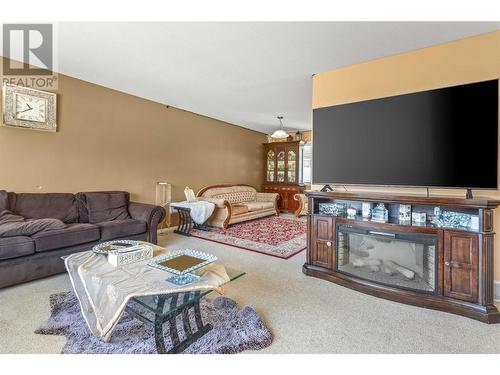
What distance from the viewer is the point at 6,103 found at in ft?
9.71

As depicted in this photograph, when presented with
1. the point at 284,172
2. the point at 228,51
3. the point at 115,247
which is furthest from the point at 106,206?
the point at 284,172

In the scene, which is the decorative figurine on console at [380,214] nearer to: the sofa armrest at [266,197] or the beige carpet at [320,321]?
the beige carpet at [320,321]

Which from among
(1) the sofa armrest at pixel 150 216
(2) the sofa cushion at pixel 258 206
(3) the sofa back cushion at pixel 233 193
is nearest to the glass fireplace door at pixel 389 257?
(1) the sofa armrest at pixel 150 216

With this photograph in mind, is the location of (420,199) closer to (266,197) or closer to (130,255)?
(130,255)

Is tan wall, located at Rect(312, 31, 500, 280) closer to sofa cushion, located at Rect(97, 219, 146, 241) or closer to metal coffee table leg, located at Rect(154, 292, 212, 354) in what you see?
metal coffee table leg, located at Rect(154, 292, 212, 354)

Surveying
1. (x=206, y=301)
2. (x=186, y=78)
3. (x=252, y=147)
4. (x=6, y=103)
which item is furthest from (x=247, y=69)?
(x=252, y=147)

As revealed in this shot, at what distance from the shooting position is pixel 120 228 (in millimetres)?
3180

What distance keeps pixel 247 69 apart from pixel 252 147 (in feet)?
13.9

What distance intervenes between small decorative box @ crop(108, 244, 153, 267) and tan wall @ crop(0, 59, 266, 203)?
239 cm

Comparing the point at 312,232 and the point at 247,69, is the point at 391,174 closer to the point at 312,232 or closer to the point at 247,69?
the point at 312,232

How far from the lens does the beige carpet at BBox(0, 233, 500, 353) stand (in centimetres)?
158

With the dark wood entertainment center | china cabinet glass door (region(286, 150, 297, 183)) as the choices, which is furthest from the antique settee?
the dark wood entertainment center

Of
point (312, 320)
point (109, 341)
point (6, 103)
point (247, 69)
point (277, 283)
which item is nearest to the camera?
point (109, 341)

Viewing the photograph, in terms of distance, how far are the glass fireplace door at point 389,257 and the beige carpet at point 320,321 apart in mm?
220
